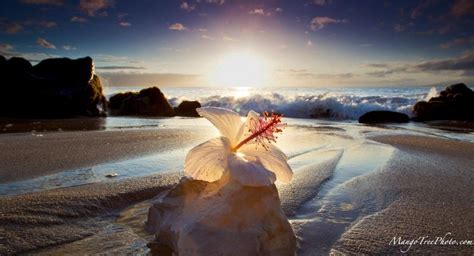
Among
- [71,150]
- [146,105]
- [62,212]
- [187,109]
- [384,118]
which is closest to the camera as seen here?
[62,212]

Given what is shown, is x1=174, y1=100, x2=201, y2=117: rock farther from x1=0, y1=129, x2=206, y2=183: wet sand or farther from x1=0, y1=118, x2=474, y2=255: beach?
x1=0, y1=118, x2=474, y2=255: beach

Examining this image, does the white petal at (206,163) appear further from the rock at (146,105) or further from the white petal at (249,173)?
the rock at (146,105)

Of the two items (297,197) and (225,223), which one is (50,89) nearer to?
(297,197)

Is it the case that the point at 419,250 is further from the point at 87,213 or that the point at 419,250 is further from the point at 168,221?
the point at 87,213

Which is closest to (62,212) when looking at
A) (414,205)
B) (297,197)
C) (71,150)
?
(297,197)

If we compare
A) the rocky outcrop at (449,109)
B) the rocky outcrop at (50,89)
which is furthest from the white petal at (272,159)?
the rocky outcrop at (449,109)

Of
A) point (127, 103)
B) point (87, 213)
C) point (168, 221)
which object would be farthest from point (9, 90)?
point (168, 221)
